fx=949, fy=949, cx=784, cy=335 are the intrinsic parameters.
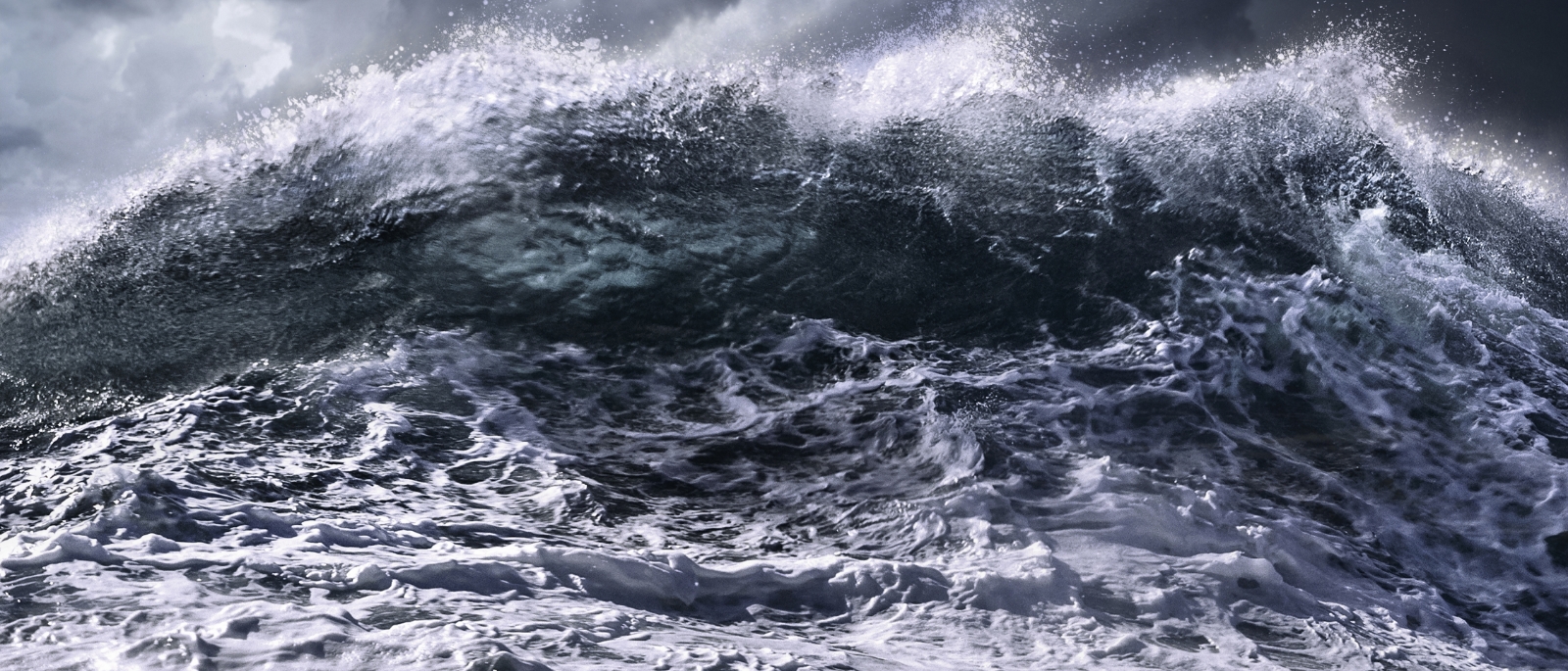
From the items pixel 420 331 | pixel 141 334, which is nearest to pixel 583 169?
pixel 420 331

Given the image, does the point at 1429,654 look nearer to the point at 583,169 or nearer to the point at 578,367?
the point at 578,367

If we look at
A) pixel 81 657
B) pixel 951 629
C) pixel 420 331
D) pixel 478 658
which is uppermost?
pixel 420 331

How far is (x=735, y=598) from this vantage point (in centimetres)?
262

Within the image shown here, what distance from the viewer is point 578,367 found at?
433 cm

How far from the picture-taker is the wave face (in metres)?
2.48

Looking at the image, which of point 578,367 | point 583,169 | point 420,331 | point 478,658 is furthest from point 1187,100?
point 478,658

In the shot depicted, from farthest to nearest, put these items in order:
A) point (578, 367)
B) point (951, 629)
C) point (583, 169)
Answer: point (583, 169)
point (578, 367)
point (951, 629)

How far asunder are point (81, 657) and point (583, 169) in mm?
4509

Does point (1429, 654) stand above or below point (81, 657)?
below

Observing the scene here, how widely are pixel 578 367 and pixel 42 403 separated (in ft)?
6.81

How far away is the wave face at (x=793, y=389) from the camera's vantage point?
2484 mm

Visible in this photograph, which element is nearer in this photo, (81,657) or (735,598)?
(81,657)

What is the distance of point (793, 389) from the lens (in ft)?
13.9

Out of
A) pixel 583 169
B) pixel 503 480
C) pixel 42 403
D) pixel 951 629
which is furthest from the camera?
pixel 583 169
